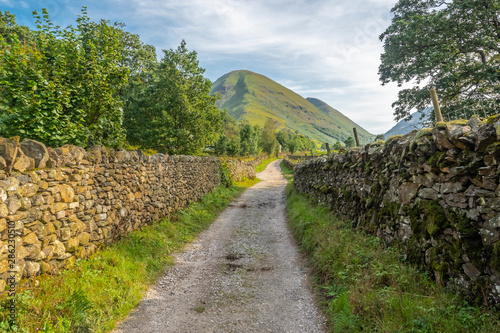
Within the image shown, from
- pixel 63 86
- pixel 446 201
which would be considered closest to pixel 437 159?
pixel 446 201

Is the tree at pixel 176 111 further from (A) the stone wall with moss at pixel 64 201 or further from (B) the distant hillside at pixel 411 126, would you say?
(B) the distant hillside at pixel 411 126

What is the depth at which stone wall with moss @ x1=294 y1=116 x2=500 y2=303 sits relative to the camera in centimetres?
364

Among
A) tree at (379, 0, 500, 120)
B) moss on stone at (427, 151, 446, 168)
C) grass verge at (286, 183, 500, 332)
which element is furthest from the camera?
tree at (379, 0, 500, 120)

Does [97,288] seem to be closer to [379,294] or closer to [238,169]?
[379,294]

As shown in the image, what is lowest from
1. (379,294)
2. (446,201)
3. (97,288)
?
(97,288)

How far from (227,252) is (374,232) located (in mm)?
4578

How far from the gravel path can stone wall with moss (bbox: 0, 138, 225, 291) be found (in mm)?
1963

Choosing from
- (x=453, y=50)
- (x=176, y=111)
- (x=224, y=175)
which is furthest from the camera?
(x=224, y=175)

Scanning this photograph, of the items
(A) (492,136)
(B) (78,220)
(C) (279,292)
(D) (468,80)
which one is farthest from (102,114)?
(D) (468,80)

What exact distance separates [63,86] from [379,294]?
9.29 m

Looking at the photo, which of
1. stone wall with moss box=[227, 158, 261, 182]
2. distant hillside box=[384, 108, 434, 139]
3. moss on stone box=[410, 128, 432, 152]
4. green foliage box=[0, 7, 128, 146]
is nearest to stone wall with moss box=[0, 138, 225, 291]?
green foliage box=[0, 7, 128, 146]

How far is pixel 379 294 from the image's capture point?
456 centimetres

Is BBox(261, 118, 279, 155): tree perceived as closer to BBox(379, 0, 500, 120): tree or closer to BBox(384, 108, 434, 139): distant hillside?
BBox(384, 108, 434, 139): distant hillside

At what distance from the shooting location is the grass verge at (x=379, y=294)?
3.57 metres
